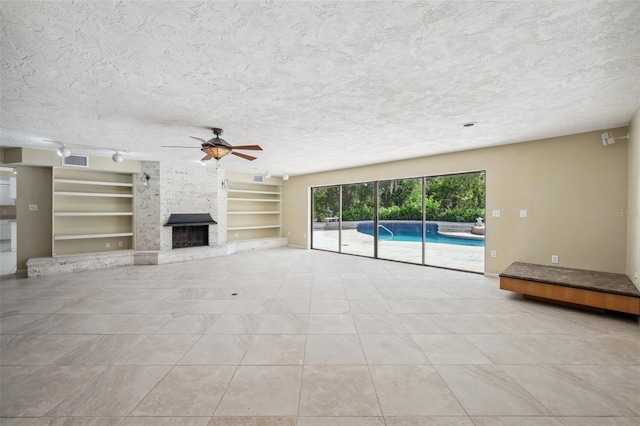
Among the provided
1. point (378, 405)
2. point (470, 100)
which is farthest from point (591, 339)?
point (470, 100)

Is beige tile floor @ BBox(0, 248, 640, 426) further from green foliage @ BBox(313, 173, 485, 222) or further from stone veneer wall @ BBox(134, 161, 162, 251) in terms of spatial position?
green foliage @ BBox(313, 173, 485, 222)

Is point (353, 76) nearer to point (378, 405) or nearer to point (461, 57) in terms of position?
Result: point (461, 57)

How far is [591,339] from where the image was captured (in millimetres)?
2629

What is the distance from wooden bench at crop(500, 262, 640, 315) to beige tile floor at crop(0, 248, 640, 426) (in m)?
0.18

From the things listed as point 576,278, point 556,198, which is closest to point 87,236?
point 576,278

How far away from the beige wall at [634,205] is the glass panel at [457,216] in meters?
2.34

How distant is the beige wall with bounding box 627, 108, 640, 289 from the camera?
311 cm

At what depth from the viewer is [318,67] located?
2232 millimetres

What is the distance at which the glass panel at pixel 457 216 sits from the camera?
6.57 metres

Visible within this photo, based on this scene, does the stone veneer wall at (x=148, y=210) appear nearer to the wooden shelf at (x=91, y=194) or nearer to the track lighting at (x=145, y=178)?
the track lighting at (x=145, y=178)

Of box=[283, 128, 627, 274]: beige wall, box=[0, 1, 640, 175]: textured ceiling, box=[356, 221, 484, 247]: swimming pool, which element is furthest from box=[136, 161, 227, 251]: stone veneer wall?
box=[356, 221, 484, 247]: swimming pool

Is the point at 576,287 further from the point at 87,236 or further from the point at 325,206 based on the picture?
the point at 87,236

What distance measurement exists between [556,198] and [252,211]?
812 centimetres

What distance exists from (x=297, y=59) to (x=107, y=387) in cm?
307
